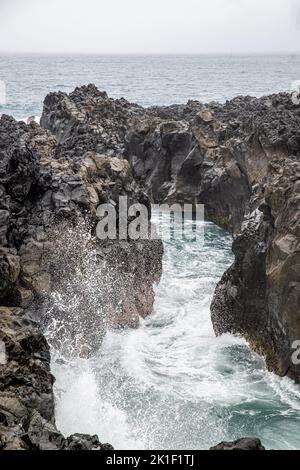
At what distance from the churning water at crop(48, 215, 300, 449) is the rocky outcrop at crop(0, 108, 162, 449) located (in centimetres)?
114

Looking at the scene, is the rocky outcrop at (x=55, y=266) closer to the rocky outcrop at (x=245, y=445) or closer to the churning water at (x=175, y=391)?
the churning water at (x=175, y=391)

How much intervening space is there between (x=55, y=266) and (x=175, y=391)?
551 cm

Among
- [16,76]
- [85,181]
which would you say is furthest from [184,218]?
[16,76]

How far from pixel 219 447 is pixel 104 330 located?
1068cm

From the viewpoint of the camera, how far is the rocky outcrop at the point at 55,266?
14.1m

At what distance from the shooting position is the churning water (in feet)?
50.4

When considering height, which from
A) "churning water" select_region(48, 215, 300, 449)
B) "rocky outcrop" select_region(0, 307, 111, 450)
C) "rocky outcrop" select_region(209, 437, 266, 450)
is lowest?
"churning water" select_region(48, 215, 300, 449)

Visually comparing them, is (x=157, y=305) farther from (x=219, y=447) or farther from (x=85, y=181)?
(x=219, y=447)

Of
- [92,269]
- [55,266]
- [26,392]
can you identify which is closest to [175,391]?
[92,269]

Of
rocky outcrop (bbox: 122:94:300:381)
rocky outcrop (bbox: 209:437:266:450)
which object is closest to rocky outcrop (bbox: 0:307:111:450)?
rocky outcrop (bbox: 209:437:266:450)

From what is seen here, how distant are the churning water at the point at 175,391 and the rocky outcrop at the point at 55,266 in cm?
114

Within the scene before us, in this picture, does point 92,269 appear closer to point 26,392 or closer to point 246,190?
point 26,392

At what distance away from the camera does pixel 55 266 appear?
756 inches

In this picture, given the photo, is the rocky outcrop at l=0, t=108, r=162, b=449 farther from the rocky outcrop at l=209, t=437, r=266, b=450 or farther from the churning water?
the rocky outcrop at l=209, t=437, r=266, b=450
